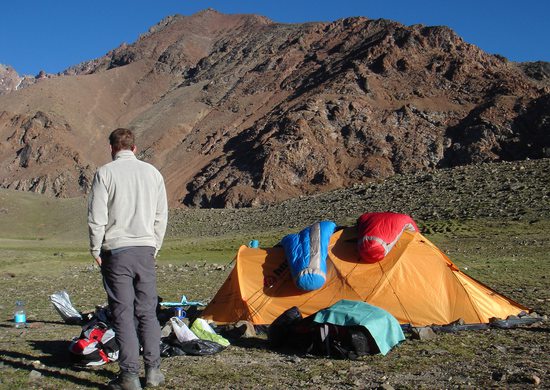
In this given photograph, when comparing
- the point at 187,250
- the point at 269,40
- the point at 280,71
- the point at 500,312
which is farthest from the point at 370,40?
the point at 500,312

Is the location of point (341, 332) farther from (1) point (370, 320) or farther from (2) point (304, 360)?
(2) point (304, 360)

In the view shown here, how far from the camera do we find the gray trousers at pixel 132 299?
5977mm

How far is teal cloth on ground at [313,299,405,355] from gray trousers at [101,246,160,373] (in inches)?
101

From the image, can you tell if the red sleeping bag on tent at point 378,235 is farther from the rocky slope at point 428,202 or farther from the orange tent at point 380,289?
the rocky slope at point 428,202

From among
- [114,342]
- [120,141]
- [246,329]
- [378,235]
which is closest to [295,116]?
[378,235]

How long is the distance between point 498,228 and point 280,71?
84.2 metres

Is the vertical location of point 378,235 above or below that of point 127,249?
above

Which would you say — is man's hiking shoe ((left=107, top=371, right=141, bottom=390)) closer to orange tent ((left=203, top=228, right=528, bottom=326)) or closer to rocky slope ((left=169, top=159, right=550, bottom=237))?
orange tent ((left=203, top=228, right=528, bottom=326))

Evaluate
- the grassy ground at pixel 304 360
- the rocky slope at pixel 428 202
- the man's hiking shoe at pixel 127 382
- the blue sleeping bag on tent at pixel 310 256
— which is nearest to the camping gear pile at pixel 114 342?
the grassy ground at pixel 304 360

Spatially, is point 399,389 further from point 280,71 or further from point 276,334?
point 280,71

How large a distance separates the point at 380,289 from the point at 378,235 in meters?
0.88

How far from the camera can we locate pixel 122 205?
19.9 feet

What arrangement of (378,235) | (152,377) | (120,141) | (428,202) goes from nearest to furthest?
1. (152,377)
2. (120,141)
3. (378,235)
4. (428,202)

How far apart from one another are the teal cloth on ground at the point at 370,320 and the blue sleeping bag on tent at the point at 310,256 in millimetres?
1403
